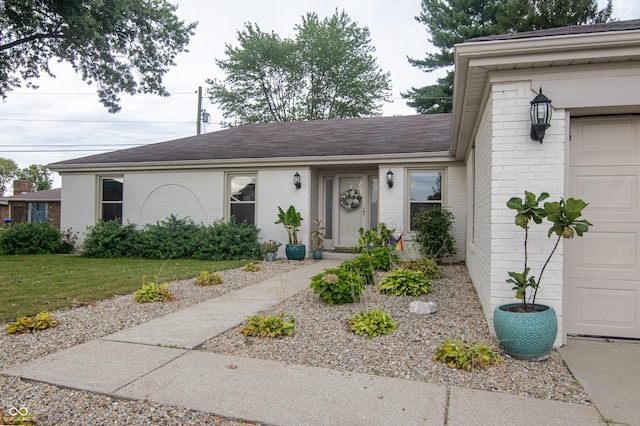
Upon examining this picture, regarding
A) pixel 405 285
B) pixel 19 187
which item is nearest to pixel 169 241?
pixel 405 285

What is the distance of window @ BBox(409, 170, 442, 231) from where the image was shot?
9.84 m

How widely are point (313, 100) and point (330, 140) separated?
1712 cm

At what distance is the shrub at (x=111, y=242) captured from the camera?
35.7 feet

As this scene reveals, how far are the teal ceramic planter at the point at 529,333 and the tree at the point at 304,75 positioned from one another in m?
25.2

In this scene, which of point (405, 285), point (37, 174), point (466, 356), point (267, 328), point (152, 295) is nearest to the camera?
point (466, 356)

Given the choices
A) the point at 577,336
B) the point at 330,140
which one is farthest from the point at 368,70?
the point at 577,336

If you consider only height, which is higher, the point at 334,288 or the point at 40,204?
the point at 40,204

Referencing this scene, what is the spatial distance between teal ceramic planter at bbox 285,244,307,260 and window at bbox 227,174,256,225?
1479mm

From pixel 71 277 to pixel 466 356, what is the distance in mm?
7112

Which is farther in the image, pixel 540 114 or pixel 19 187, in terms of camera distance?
pixel 19 187

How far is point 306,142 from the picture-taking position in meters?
11.9

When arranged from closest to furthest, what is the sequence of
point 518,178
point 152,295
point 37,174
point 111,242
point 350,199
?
point 518,178
point 152,295
point 111,242
point 350,199
point 37,174

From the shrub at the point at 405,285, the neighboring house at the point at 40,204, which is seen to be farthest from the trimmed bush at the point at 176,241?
the neighboring house at the point at 40,204

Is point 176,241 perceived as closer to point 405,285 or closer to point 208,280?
point 208,280
